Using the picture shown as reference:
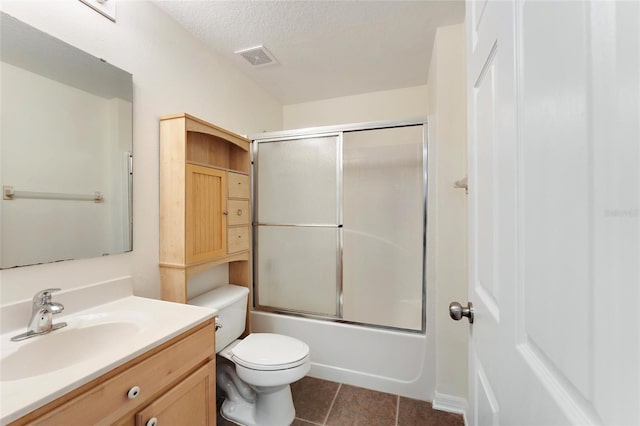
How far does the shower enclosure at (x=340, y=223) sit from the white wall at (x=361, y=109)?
586 mm

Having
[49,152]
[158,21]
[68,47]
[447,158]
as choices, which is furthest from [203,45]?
[447,158]

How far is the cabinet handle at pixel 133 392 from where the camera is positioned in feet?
2.77

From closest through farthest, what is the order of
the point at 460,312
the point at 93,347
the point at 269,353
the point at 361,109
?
the point at 460,312
the point at 93,347
the point at 269,353
the point at 361,109

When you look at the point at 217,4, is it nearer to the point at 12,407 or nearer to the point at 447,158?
the point at 447,158

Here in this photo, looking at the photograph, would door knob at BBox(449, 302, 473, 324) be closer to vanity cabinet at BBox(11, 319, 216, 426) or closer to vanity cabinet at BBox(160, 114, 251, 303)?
vanity cabinet at BBox(11, 319, 216, 426)

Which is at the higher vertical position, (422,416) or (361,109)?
(361,109)

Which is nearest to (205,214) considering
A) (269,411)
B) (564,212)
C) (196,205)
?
(196,205)

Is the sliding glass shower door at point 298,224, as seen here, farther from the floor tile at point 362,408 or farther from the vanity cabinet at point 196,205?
the floor tile at point 362,408

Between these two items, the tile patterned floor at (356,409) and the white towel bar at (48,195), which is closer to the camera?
the white towel bar at (48,195)

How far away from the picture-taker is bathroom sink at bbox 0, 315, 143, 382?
87cm

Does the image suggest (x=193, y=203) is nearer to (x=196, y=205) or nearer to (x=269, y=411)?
(x=196, y=205)

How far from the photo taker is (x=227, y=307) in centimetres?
173

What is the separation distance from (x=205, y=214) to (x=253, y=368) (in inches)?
37.1

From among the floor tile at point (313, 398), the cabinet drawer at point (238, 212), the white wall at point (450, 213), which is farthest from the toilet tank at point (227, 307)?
the white wall at point (450, 213)
